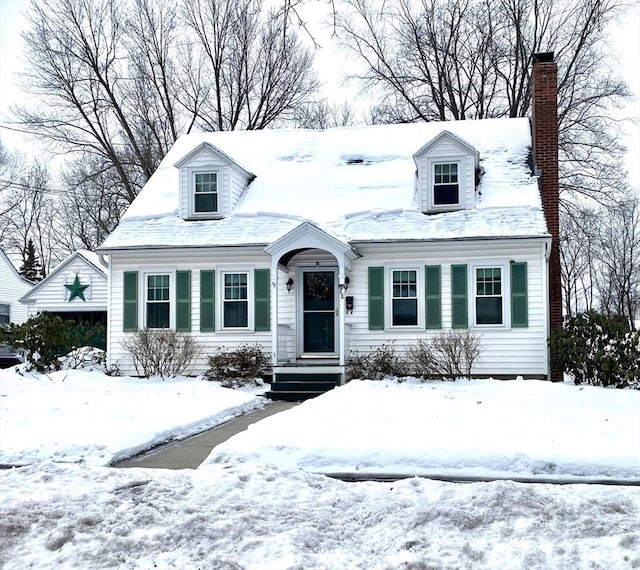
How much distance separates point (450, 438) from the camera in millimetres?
8211

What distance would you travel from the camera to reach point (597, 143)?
87.7 ft

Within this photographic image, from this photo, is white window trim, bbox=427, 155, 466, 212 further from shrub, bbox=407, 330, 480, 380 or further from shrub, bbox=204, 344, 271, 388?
shrub, bbox=204, 344, 271, 388

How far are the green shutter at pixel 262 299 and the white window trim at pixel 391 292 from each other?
263 centimetres

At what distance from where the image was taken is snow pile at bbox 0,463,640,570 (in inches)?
183

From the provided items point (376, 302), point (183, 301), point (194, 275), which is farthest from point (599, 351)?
point (183, 301)

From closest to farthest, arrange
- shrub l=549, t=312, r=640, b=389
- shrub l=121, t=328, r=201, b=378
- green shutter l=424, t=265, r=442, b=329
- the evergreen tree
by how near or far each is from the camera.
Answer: shrub l=549, t=312, r=640, b=389 < green shutter l=424, t=265, r=442, b=329 < shrub l=121, t=328, r=201, b=378 < the evergreen tree

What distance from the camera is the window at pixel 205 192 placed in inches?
692

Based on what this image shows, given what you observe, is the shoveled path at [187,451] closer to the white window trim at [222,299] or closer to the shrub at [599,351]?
the white window trim at [222,299]

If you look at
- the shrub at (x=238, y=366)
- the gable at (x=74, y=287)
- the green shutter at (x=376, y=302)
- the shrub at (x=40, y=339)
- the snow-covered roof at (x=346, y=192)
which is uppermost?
the snow-covered roof at (x=346, y=192)

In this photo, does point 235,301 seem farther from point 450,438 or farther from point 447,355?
point 450,438

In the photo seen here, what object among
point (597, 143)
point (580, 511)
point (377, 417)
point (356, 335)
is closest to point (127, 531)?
point (580, 511)

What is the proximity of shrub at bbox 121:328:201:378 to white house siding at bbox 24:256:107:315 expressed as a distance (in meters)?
9.63

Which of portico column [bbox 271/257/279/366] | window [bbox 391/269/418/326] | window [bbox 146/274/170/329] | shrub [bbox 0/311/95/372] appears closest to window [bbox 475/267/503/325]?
window [bbox 391/269/418/326]

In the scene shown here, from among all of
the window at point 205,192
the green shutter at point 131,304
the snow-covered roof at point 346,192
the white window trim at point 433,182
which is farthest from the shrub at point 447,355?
the green shutter at point 131,304
